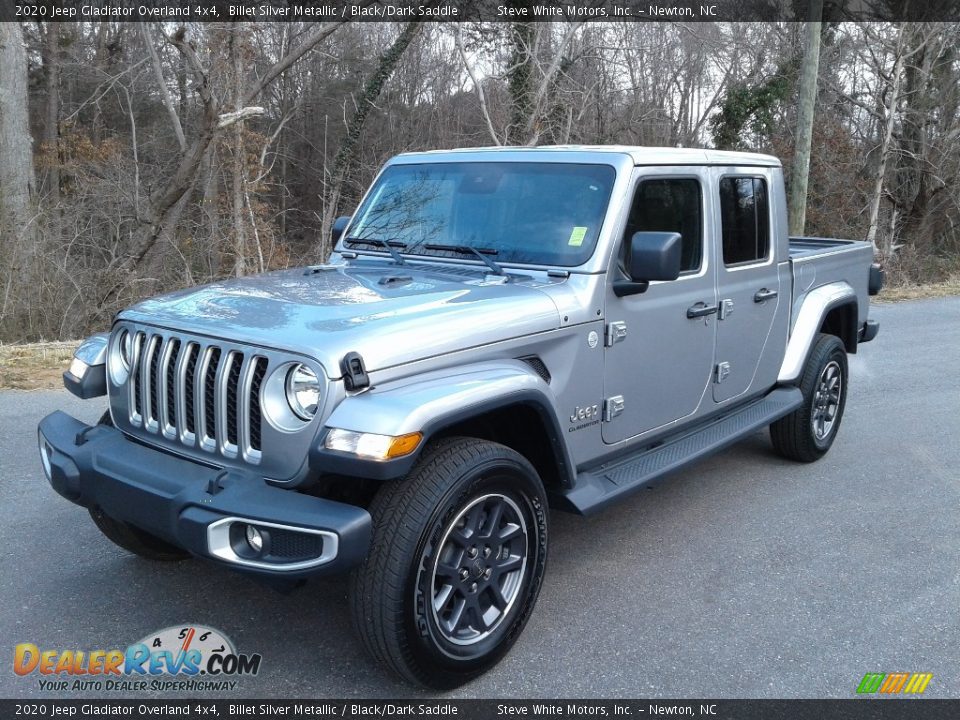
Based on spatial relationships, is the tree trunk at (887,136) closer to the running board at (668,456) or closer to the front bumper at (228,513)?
the running board at (668,456)

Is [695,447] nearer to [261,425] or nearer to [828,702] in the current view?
[828,702]

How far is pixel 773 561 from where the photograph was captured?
438cm

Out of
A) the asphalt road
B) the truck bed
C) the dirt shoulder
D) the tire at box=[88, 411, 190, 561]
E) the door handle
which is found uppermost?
the truck bed

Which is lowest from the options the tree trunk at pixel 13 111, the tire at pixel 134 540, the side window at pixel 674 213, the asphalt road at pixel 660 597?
the asphalt road at pixel 660 597

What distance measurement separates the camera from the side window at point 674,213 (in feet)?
13.8

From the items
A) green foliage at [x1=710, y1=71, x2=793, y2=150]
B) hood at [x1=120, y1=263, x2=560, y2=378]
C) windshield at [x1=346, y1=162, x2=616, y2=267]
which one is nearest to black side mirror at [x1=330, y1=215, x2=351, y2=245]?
windshield at [x1=346, y1=162, x2=616, y2=267]

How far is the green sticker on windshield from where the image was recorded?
13.2 feet

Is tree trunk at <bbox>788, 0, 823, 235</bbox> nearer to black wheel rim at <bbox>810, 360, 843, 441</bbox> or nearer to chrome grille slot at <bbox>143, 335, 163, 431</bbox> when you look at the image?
black wheel rim at <bbox>810, 360, 843, 441</bbox>

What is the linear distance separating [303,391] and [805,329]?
3711mm

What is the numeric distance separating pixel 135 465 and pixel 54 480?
17.7 inches

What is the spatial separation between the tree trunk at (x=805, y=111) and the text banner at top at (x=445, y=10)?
346 millimetres

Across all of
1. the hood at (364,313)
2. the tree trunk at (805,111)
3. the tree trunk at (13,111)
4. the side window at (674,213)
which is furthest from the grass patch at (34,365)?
the tree trunk at (805,111)

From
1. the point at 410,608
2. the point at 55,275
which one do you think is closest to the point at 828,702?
the point at 410,608

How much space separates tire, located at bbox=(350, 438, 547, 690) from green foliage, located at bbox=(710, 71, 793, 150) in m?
21.7
